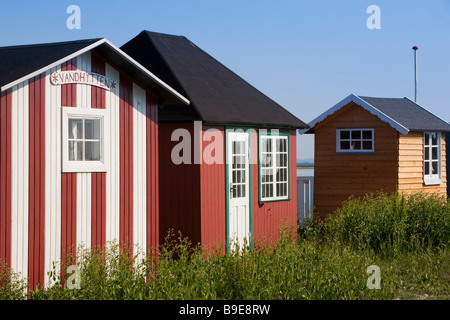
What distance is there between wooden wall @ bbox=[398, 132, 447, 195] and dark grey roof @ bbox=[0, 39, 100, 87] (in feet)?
33.7

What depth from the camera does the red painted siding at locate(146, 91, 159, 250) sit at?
10453mm

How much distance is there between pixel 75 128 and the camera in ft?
31.0

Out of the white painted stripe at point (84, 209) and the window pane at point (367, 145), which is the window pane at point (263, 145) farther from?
the window pane at point (367, 145)

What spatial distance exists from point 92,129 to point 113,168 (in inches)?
27.4

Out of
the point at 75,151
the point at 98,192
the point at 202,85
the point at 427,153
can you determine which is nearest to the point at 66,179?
the point at 75,151

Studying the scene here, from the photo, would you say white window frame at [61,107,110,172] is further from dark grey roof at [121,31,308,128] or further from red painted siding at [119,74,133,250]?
dark grey roof at [121,31,308,128]

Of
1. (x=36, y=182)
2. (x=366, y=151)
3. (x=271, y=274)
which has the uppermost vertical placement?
(x=366, y=151)

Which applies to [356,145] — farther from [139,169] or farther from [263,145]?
[139,169]
